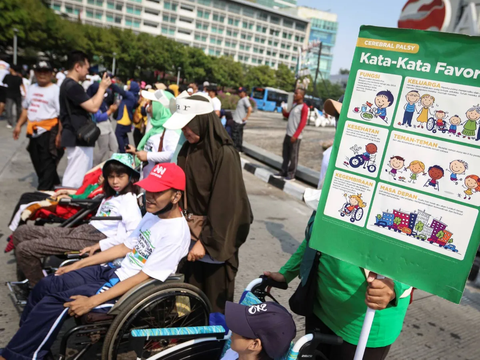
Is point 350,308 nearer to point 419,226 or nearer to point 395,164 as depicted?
point 419,226

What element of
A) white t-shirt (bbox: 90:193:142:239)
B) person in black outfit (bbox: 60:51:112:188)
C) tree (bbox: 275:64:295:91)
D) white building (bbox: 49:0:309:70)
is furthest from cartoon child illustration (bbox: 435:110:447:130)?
white building (bbox: 49:0:309:70)

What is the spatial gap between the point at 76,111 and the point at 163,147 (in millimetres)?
1242

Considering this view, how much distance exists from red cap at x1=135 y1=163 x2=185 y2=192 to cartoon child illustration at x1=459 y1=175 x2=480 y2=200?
163 cm

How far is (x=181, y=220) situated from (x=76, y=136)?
8.82ft

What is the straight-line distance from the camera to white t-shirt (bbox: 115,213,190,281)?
2377 millimetres

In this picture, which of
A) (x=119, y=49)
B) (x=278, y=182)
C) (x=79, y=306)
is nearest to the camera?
(x=79, y=306)

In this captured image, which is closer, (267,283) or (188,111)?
(267,283)

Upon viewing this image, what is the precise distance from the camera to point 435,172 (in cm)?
129

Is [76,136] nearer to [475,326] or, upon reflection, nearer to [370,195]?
[370,195]

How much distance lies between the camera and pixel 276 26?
100 meters

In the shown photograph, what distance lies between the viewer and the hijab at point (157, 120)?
Answer: 4.73 m

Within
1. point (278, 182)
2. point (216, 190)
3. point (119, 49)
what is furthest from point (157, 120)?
point (119, 49)

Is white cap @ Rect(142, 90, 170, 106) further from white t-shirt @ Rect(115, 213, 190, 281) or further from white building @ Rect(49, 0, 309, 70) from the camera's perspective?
white building @ Rect(49, 0, 309, 70)

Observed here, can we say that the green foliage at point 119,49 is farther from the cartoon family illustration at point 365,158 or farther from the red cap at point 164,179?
the cartoon family illustration at point 365,158
